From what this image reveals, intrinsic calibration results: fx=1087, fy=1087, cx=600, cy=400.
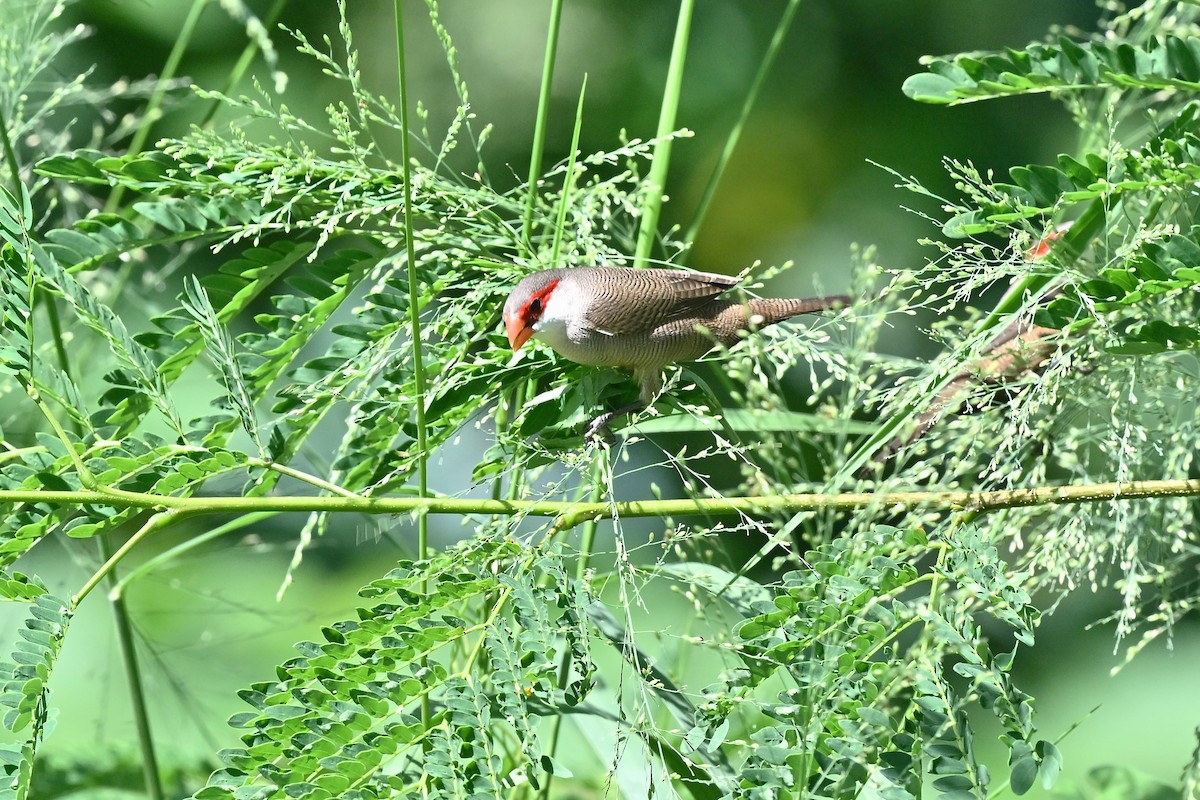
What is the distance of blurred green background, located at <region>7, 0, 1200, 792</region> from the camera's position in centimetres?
191

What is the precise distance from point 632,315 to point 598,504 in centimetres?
18

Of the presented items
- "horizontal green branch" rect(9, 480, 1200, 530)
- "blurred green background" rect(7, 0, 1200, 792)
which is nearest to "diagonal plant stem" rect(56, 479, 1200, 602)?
"horizontal green branch" rect(9, 480, 1200, 530)

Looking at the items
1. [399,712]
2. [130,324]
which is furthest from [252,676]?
[399,712]

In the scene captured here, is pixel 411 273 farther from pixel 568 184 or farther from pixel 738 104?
pixel 738 104

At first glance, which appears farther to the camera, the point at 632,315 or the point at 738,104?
the point at 738,104

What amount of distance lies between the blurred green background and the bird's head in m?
1.21

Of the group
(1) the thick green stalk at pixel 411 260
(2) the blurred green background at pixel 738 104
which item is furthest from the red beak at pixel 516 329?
(2) the blurred green background at pixel 738 104

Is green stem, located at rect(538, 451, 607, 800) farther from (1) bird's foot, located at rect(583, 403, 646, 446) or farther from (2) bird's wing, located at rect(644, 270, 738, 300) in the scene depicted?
(2) bird's wing, located at rect(644, 270, 738, 300)

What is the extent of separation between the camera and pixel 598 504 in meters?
0.52

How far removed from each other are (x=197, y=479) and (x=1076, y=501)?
1.35 feet

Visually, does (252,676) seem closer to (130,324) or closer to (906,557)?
(130,324)

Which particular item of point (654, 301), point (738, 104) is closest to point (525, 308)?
point (654, 301)

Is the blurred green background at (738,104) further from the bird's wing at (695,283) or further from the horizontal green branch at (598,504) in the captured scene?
the horizontal green branch at (598,504)

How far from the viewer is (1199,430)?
57 centimetres
